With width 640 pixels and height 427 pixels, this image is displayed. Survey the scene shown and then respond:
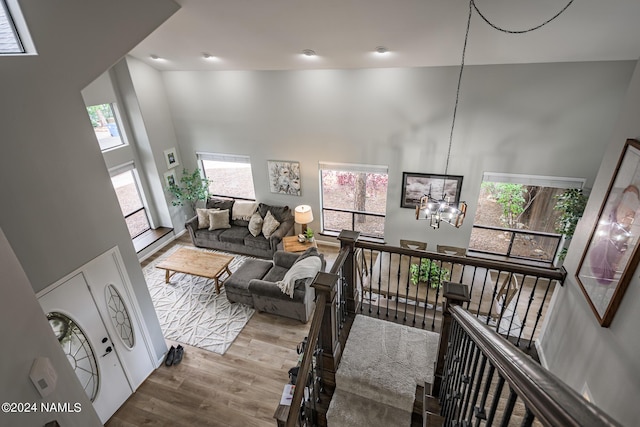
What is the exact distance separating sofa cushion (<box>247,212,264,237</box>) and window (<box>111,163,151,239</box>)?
8.21ft

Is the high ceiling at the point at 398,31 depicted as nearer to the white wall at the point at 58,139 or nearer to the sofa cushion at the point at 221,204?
the white wall at the point at 58,139

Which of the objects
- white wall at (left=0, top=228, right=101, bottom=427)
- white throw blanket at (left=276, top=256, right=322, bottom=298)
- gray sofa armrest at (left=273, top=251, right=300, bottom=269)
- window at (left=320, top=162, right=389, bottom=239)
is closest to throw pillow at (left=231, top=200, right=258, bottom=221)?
window at (left=320, top=162, right=389, bottom=239)

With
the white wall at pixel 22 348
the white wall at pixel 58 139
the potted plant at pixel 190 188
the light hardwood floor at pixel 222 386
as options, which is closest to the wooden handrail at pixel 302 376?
the white wall at pixel 22 348

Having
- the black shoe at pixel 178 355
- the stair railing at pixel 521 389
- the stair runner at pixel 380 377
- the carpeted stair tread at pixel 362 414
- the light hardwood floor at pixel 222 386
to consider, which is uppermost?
the stair railing at pixel 521 389

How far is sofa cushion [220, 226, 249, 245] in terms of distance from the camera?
22.6ft

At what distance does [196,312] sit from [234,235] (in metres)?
1.96

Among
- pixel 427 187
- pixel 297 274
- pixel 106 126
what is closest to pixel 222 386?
pixel 297 274

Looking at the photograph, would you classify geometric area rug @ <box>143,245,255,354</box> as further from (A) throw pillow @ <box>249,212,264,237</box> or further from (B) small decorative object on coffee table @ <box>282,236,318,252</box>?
(B) small decorative object on coffee table @ <box>282,236,318,252</box>

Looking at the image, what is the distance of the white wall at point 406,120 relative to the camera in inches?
185

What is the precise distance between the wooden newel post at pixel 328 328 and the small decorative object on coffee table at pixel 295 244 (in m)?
3.90

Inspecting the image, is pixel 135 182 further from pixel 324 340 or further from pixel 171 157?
pixel 324 340

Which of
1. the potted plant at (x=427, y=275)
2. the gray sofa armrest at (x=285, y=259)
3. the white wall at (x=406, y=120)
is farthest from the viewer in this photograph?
the gray sofa armrest at (x=285, y=259)

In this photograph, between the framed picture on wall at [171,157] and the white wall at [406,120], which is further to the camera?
the framed picture on wall at [171,157]

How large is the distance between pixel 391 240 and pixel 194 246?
4.45m
